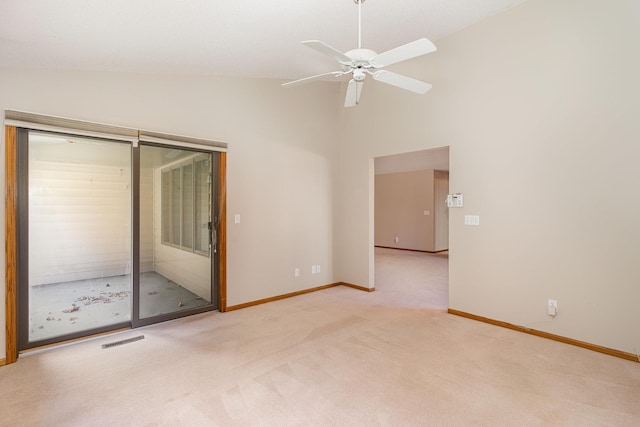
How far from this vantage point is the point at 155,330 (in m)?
3.36

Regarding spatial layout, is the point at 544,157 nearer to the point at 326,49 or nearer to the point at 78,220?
the point at 326,49

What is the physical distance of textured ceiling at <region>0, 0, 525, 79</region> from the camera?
214 cm

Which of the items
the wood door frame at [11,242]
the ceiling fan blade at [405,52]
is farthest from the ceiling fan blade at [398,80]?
the wood door frame at [11,242]

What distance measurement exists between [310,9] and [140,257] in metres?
3.05

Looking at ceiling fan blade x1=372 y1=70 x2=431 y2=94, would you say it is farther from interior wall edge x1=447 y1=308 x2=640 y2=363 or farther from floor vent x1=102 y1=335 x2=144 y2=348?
floor vent x1=102 y1=335 x2=144 y2=348

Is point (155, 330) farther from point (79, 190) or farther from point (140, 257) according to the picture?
point (79, 190)

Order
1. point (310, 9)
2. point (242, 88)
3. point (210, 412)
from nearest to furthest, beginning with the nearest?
point (210, 412) → point (310, 9) → point (242, 88)

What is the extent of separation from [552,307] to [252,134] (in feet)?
13.1

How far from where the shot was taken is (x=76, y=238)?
124 inches

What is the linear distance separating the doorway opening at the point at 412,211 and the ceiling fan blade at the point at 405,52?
17.8 feet

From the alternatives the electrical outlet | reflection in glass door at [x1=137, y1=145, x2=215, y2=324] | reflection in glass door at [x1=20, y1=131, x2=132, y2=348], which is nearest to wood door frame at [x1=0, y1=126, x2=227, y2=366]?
reflection in glass door at [x1=20, y1=131, x2=132, y2=348]

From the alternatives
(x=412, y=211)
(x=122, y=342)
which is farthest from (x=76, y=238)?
(x=412, y=211)

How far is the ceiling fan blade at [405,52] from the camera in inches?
75.7

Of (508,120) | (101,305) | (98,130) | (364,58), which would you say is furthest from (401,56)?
(101,305)
